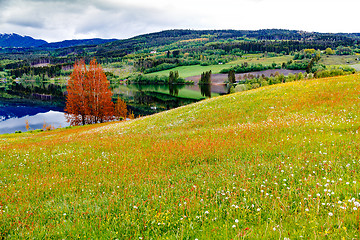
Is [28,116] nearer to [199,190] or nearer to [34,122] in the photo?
[34,122]

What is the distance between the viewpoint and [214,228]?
4.80 meters

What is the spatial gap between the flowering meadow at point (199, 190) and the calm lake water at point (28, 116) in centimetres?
6885

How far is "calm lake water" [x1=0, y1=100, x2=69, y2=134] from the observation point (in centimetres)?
7706

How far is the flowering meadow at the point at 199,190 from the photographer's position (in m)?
4.89

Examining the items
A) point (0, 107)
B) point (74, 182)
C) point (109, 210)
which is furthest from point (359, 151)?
point (0, 107)

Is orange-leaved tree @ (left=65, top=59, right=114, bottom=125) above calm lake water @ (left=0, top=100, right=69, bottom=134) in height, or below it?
above

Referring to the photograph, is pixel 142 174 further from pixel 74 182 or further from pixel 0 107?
pixel 0 107

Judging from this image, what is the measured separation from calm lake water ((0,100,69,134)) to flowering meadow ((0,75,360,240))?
68854 mm

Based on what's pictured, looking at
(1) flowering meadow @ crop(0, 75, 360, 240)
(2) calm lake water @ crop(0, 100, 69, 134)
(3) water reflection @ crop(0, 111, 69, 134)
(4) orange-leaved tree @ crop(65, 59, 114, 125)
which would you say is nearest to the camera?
(1) flowering meadow @ crop(0, 75, 360, 240)

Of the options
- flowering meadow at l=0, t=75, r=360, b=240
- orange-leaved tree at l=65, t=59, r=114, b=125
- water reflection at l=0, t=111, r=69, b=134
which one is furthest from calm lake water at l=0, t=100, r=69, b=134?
flowering meadow at l=0, t=75, r=360, b=240

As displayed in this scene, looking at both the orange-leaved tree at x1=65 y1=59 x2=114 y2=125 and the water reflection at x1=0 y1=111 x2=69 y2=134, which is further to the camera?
→ the water reflection at x1=0 y1=111 x2=69 y2=134

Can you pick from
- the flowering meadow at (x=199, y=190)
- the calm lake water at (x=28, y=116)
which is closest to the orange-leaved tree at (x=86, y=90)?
the calm lake water at (x=28, y=116)

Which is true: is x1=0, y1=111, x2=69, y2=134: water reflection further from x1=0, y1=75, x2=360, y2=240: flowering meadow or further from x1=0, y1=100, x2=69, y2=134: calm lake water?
x1=0, y1=75, x2=360, y2=240: flowering meadow

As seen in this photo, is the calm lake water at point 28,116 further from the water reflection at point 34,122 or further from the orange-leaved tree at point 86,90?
the orange-leaved tree at point 86,90
